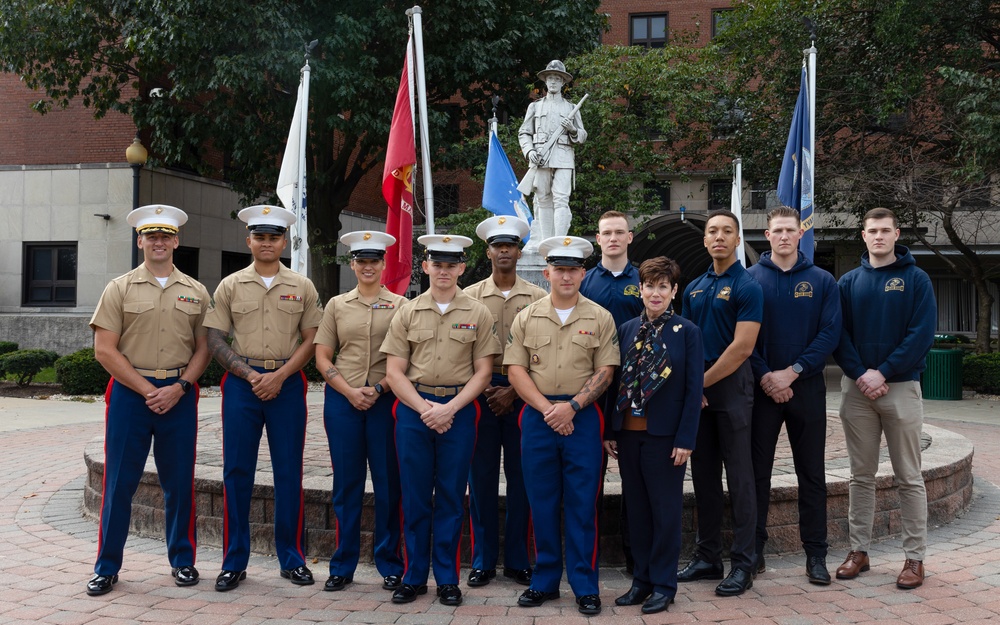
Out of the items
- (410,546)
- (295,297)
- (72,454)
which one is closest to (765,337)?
(410,546)

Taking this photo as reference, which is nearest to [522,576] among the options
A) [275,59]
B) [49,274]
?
[275,59]

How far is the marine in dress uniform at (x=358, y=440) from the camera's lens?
197 inches

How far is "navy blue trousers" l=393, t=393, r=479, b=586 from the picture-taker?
4.78 meters

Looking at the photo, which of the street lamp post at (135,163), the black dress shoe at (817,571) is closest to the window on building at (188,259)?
the street lamp post at (135,163)

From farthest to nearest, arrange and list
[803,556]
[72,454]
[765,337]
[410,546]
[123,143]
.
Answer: [123,143] → [72,454] → [803,556] → [765,337] → [410,546]

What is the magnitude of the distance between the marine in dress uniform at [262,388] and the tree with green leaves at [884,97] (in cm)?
1456

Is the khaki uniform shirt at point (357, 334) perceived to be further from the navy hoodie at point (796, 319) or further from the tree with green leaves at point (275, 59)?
the tree with green leaves at point (275, 59)

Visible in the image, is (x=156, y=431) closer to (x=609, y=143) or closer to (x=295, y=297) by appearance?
(x=295, y=297)

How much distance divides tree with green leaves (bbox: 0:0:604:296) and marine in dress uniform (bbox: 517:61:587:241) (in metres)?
7.18

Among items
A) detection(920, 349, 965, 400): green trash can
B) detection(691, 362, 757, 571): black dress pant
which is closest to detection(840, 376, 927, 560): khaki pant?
detection(691, 362, 757, 571): black dress pant

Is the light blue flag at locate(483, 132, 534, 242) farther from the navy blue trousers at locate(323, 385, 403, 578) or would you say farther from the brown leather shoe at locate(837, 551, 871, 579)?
the brown leather shoe at locate(837, 551, 871, 579)

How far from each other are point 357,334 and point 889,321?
3.31 metres

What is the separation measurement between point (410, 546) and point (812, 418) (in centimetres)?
256

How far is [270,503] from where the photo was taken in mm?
5695
